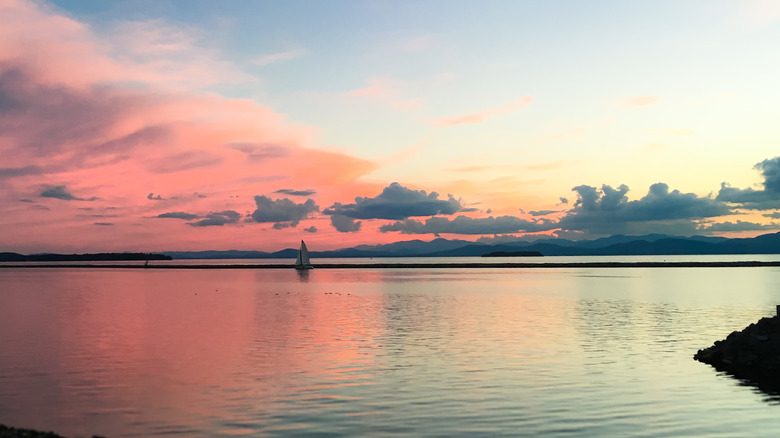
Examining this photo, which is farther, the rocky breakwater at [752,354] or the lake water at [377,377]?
the rocky breakwater at [752,354]

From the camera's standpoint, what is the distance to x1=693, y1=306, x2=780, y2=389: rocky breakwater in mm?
32750

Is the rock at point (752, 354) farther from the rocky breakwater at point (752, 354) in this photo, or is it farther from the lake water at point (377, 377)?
the lake water at point (377, 377)

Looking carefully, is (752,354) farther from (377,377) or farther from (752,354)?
(377,377)

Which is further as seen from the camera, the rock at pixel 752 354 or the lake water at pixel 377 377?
the rock at pixel 752 354

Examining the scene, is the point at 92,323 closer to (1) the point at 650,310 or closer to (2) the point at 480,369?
(2) the point at 480,369

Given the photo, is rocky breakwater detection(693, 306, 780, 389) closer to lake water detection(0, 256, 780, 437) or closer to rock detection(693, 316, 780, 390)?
rock detection(693, 316, 780, 390)

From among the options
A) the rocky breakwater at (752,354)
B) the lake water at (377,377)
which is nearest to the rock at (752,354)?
the rocky breakwater at (752,354)

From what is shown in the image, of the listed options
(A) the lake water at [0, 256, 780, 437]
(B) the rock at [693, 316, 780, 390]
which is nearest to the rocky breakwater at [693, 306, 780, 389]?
(B) the rock at [693, 316, 780, 390]

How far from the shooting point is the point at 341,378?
31.0 m

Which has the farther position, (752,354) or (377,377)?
(752,354)

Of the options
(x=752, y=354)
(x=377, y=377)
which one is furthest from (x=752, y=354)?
(x=377, y=377)

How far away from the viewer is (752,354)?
34.2m

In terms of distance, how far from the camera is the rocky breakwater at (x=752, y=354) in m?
32.8

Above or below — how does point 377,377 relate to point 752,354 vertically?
below
